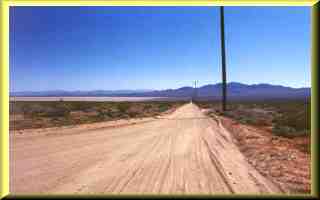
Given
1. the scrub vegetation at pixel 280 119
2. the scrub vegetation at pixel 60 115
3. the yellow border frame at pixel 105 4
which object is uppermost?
the yellow border frame at pixel 105 4

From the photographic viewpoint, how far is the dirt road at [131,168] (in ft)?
15.6

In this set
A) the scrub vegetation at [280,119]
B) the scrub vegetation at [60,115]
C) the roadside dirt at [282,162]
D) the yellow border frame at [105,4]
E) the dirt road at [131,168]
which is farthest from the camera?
the scrub vegetation at [60,115]

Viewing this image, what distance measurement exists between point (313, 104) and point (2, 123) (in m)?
5.53

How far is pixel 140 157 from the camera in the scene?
7.10 m

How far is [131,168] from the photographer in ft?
19.6

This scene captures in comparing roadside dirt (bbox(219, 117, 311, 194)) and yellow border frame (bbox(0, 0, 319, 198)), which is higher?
yellow border frame (bbox(0, 0, 319, 198))

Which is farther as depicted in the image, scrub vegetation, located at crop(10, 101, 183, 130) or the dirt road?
scrub vegetation, located at crop(10, 101, 183, 130)

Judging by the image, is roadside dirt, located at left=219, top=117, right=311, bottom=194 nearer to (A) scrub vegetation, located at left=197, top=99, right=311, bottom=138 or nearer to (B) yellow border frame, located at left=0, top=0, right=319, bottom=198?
(B) yellow border frame, located at left=0, top=0, right=319, bottom=198

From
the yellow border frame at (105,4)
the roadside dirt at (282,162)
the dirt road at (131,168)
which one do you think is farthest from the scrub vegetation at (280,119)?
the yellow border frame at (105,4)

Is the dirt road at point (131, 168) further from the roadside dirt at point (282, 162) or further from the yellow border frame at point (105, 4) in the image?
the yellow border frame at point (105, 4)

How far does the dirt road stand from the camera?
4.75 meters

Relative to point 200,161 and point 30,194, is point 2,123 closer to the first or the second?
point 30,194

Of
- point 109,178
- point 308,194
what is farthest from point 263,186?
point 109,178

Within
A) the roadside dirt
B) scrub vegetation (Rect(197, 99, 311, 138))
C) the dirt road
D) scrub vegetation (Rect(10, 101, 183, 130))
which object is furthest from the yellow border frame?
scrub vegetation (Rect(10, 101, 183, 130))
